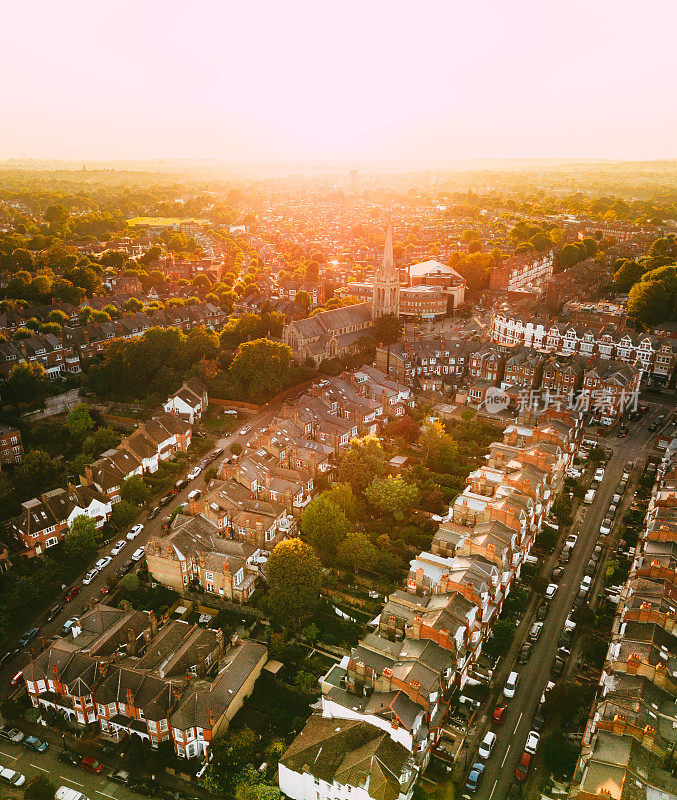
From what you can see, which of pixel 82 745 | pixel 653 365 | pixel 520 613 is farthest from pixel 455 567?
pixel 653 365

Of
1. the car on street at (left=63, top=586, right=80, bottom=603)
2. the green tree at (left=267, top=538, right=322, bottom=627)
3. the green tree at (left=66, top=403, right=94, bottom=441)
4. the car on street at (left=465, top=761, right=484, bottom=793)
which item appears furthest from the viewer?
the green tree at (left=66, top=403, right=94, bottom=441)

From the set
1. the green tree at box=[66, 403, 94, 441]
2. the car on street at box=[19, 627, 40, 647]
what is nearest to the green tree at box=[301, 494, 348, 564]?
the car on street at box=[19, 627, 40, 647]

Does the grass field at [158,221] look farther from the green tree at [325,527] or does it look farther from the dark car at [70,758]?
the dark car at [70,758]

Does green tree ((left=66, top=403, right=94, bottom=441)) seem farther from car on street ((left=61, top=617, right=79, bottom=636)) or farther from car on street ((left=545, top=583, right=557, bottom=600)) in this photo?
car on street ((left=545, top=583, right=557, bottom=600))

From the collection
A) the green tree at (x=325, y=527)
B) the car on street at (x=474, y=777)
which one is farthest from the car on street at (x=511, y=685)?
the green tree at (x=325, y=527)

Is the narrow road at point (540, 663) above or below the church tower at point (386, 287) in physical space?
below

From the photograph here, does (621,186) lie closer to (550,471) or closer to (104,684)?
(550,471)
